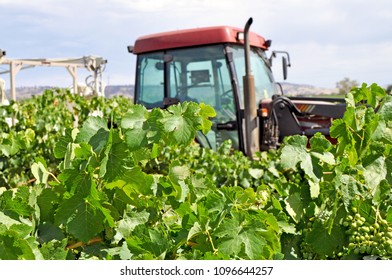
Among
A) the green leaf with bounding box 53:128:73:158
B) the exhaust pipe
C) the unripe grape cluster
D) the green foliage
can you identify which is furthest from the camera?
the green foliage

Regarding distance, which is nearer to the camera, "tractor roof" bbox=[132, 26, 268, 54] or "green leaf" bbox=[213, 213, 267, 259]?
"green leaf" bbox=[213, 213, 267, 259]

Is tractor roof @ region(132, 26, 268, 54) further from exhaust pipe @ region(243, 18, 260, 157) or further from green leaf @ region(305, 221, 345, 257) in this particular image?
green leaf @ region(305, 221, 345, 257)

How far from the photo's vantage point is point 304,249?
191 cm

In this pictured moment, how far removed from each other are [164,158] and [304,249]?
15.0 ft

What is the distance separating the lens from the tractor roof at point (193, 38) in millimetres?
6982

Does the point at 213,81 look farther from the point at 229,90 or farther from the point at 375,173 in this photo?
the point at 375,173

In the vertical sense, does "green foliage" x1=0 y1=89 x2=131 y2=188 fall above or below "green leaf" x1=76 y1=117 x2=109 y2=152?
below

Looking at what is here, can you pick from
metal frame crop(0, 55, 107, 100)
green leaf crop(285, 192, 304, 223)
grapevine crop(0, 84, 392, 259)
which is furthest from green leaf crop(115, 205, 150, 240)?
metal frame crop(0, 55, 107, 100)

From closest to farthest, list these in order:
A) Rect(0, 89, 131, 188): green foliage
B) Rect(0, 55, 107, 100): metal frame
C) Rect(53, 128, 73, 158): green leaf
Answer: Rect(53, 128, 73, 158): green leaf < Rect(0, 89, 131, 188): green foliage < Rect(0, 55, 107, 100): metal frame

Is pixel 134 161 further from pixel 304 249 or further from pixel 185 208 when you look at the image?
pixel 304 249

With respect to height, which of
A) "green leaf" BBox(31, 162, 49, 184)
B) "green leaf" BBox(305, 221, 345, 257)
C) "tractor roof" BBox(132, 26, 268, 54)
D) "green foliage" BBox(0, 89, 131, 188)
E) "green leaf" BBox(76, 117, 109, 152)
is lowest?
"green foliage" BBox(0, 89, 131, 188)

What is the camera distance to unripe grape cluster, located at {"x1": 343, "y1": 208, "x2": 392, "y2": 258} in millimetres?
1690

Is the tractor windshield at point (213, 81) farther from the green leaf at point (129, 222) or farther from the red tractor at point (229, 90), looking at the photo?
the green leaf at point (129, 222)

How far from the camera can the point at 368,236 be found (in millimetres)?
1721
